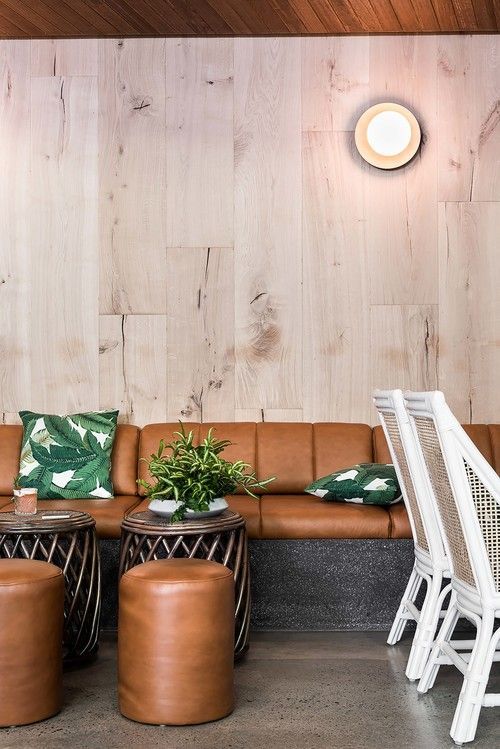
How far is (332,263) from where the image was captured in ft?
16.5

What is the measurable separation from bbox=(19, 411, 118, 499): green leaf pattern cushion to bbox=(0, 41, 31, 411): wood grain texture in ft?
2.19

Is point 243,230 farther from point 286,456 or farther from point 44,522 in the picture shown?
point 44,522

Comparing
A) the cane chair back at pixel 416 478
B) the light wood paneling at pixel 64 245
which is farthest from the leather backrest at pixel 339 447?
the light wood paneling at pixel 64 245

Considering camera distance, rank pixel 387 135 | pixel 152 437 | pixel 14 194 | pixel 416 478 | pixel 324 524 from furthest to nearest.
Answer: pixel 14 194 → pixel 387 135 → pixel 152 437 → pixel 324 524 → pixel 416 478

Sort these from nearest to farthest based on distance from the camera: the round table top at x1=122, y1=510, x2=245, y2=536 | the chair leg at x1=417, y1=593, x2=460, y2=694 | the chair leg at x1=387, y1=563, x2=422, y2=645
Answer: the chair leg at x1=417, y1=593, x2=460, y2=694 → the round table top at x1=122, y1=510, x2=245, y2=536 → the chair leg at x1=387, y1=563, x2=422, y2=645

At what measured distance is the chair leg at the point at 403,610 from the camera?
3.71m

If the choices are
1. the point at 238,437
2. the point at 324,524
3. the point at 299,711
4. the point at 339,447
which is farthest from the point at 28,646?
the point at 339,447

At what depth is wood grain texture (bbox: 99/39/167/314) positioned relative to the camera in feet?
16.6

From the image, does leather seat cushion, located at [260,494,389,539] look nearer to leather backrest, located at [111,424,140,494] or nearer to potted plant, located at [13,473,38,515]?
leather backrest, located at [111,424,140,494]

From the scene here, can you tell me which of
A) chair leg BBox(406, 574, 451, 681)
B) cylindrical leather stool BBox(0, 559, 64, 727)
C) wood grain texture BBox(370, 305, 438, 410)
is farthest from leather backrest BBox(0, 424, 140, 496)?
chair leg BBox(406, 574, 451, 681)

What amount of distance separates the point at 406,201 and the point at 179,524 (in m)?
2.47

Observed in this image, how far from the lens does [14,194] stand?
16.8 feet

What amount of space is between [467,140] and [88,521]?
296 centimetres

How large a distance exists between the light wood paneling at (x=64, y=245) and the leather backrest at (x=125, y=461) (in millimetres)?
407
